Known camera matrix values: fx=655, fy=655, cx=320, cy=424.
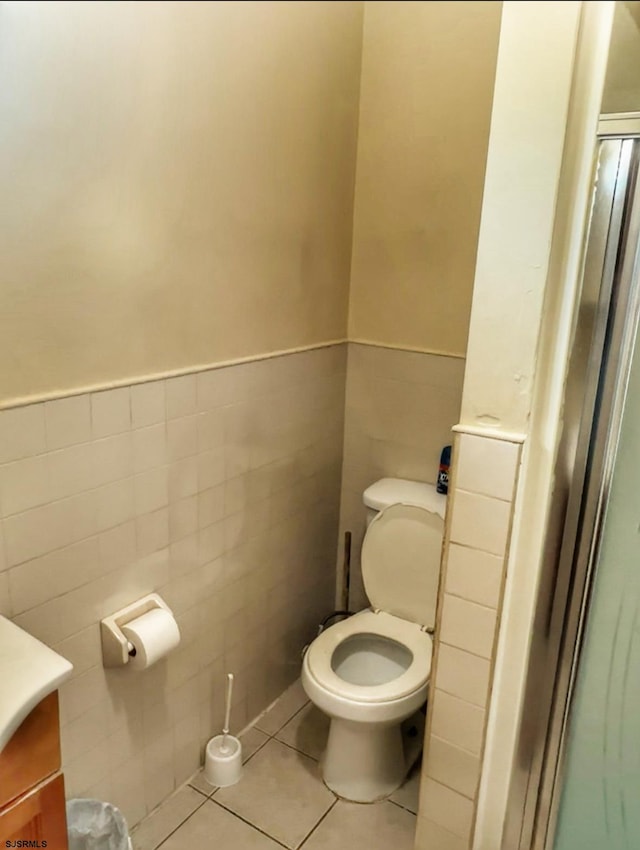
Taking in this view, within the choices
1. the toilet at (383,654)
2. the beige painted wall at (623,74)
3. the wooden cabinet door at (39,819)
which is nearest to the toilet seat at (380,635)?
the toilet at (383,654)

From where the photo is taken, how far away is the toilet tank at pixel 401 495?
2.01 metres

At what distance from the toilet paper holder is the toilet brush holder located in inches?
20.4

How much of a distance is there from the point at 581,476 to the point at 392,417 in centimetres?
93

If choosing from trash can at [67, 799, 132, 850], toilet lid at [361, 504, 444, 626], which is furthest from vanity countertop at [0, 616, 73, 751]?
toilet lid at [361, 504, 444, 626]

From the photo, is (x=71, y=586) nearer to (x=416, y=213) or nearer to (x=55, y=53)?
(x=55, y=53)

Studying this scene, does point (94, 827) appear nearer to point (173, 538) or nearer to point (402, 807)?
point (173, 538)

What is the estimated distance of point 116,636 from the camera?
1508mm

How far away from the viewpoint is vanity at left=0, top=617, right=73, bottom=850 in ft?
3.40

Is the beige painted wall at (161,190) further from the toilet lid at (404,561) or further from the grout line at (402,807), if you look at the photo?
the grout line at (402,807)

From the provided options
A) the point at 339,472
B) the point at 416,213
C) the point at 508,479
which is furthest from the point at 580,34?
the point at 339,472

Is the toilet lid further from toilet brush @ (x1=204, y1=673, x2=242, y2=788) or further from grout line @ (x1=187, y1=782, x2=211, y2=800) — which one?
grout line @ (x1=187, y1=782, x2=211, y2=800)

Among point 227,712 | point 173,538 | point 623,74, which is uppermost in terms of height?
point 623,74

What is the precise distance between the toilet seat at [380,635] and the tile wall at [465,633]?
28 centimetres

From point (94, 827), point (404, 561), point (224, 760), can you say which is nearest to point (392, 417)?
point (404, 561)
